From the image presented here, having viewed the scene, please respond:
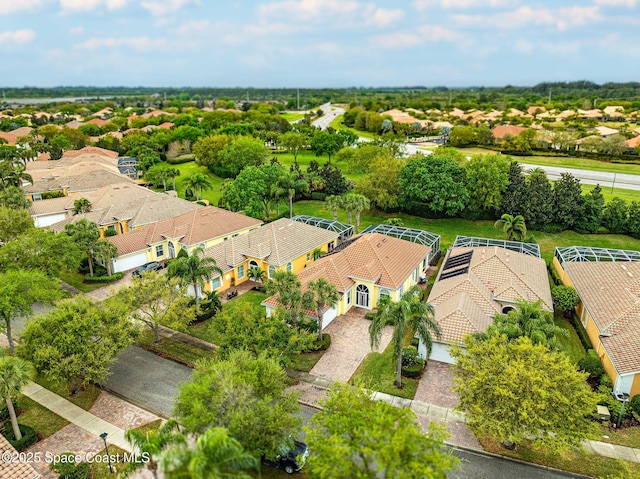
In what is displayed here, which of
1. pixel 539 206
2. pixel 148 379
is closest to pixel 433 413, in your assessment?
pixel 148 379

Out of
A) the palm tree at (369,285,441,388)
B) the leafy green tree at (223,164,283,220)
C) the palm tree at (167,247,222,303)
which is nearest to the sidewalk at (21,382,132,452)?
the palm tree at (167,247,222,303)

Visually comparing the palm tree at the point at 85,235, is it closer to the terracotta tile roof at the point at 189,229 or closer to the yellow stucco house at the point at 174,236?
the yellow stucco house at the point at 174,236

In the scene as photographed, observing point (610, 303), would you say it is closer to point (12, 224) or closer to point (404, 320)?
point (404, 320)

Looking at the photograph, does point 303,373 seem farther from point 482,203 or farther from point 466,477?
point 482,203

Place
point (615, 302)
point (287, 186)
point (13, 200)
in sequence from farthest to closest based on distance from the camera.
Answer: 1. point (287, 186)
2. point (13, 200)
3. point (615, 302)

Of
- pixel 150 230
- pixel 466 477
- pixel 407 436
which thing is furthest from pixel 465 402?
pixel 150 230

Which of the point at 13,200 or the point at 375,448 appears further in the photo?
the point at 13,200

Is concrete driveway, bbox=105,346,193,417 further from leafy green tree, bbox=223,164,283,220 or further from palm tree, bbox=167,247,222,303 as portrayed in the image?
leafy green tree, bbox=223,164,283,220

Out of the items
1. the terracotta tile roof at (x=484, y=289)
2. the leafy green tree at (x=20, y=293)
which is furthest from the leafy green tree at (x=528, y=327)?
the leafy green tree at (x=20, y=293)
